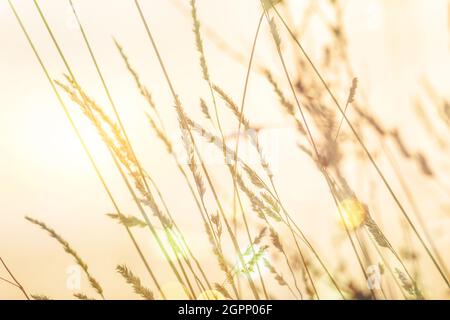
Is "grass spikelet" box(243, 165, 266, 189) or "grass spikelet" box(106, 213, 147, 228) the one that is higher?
"grass spikelet" box(243, 165, 266, 189)

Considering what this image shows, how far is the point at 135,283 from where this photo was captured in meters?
1.01

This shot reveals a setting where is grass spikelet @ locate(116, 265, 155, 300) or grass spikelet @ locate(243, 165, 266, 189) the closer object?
grass spikelet @ locate(116, 265, 155, 300)

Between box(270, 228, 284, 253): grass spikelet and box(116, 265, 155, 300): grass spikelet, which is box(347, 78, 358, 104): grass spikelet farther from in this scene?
box(116, 265, 155, 300): grass spikelet

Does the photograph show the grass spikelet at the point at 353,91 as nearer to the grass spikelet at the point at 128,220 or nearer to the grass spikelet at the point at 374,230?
the grass spikelet at the point at 374,230

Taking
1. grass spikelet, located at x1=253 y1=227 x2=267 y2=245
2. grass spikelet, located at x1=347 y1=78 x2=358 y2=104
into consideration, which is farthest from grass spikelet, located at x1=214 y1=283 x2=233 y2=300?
grass spikelet, located at x1=347 y1=78 x2=358 y2=104

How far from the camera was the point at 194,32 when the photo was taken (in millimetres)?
1188

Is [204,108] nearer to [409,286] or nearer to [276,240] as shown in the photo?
[276,240]

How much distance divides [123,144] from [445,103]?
3.25 ft

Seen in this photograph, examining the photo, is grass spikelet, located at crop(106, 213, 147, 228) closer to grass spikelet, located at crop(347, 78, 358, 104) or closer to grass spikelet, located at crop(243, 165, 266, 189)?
grass spikelet, located at crop(243, 165, 266, 189)

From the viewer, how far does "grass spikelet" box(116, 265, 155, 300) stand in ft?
3.31

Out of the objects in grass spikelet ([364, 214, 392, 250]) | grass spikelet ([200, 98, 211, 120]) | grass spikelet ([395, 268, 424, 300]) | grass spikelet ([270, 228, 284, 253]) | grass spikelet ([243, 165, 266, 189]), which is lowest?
grass spikelet ([395, 268, 424, 300])

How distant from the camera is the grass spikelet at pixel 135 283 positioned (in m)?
1.01

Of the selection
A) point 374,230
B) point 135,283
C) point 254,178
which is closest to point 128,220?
point 135,283
